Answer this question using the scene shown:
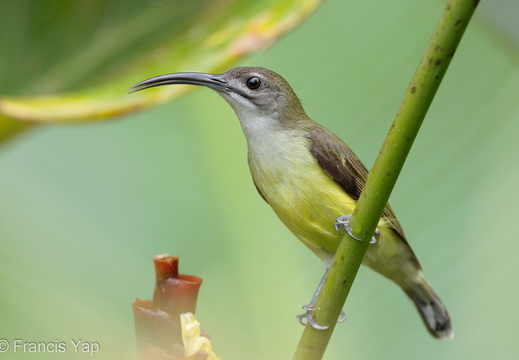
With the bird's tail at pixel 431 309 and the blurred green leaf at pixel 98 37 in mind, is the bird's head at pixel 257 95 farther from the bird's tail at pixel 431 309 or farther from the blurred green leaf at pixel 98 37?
the bird's tail at pixel 431 309

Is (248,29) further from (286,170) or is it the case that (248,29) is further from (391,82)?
(391,82)

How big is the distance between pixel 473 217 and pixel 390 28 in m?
0.62

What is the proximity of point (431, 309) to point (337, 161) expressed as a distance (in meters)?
0.68

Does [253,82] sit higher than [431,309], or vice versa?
[253,82]

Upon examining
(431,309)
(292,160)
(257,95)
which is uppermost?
(257,95)

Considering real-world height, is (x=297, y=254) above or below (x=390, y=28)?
below

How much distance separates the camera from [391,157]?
96 cm

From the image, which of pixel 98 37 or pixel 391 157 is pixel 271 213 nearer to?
pixel 98 37

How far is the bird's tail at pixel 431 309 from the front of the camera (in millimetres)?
2201

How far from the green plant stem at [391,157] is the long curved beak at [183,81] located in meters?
0.54

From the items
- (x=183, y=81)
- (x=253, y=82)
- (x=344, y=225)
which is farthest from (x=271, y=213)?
(x=183, y=81)

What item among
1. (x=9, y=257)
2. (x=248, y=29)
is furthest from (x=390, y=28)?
(x=9, y=257)

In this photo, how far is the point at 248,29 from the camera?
1527 mm

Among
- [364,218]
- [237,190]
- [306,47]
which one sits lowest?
[364,218]
